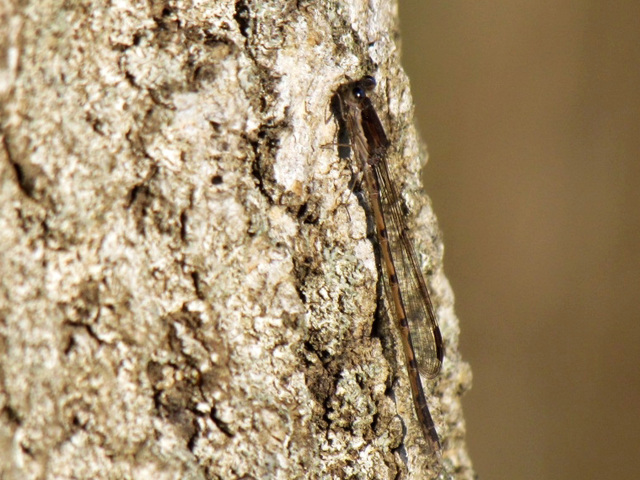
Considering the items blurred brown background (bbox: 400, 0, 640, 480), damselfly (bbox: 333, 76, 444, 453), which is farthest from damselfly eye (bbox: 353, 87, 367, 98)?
blurred brown background (bbox: 400, 0, 640, 480)

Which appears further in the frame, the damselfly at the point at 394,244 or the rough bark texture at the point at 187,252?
the damselfly at the point at 394,244

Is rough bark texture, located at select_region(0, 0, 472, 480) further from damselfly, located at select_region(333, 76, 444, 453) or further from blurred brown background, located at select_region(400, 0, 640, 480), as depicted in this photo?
blurred brown background, located at select_region(400, 0, 640, 480)

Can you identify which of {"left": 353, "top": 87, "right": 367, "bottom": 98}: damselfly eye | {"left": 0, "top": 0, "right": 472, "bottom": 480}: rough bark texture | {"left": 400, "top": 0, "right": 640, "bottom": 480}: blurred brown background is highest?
{"left": 400, "top": 0, "right": 640, "bottom": 480}: blurred brown background

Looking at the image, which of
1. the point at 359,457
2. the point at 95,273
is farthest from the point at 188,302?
the point at 359,457

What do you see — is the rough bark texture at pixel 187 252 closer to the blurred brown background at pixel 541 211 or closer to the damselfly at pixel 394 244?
the damselfly at pixel 394 244

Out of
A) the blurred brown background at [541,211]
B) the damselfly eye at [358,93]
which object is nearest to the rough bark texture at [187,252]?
the damselfly eye at [358,93]

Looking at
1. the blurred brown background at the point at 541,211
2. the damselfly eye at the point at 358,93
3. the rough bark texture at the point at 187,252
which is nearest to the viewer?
the rough bark texture at the point at 187,252

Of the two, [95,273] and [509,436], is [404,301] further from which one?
[509,436]
